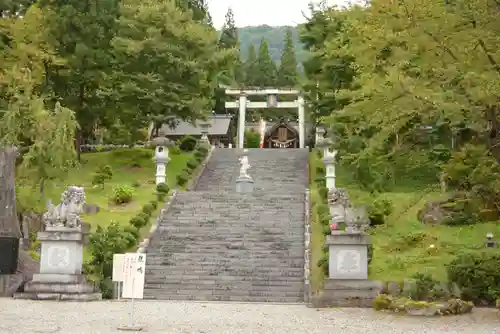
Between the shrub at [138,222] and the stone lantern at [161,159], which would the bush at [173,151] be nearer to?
the stone lantern at [161,159]

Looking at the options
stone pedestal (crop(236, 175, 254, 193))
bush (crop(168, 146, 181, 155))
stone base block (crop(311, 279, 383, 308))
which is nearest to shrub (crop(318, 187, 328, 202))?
stone pedestal (crop(236, 175, 254, 193))

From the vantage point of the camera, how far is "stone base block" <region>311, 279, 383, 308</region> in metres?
15.5

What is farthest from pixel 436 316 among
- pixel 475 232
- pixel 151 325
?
pixel 475 232

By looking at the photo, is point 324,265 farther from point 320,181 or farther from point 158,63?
point 158,63

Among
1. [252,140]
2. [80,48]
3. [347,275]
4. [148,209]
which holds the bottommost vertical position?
[347,275]

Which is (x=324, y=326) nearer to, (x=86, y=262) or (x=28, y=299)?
(x=28, y=299)

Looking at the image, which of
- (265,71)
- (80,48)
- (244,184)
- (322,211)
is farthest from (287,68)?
(322,211)

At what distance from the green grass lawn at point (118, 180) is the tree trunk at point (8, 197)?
4.61 meters

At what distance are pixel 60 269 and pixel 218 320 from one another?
5.83 metres

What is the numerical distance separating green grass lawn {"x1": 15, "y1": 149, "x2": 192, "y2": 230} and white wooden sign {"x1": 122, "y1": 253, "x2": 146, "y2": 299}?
11.5m

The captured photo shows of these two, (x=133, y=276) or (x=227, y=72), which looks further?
(x=227, y=72)

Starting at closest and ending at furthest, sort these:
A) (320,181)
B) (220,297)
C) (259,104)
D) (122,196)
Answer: (220,297)
(122,196)
(320,181)
(259,104)

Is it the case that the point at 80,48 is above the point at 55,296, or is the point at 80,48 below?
above

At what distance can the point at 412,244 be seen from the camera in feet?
65.5
